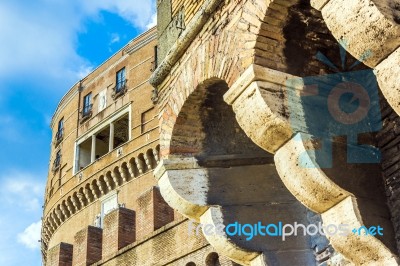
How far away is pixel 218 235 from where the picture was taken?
453 cm

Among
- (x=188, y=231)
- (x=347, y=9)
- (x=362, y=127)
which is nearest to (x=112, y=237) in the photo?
(x=188, y=231)

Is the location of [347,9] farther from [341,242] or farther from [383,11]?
[341,242]

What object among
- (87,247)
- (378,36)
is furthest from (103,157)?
(378,36)

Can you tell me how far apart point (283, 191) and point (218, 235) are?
0.65 metres

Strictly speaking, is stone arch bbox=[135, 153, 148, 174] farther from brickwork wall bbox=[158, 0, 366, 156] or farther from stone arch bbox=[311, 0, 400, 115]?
stone arch bbox=[311, 0, 400, 115]

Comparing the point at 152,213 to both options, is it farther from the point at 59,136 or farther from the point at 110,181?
the point at 59,136

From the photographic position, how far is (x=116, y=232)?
10797 millimetres

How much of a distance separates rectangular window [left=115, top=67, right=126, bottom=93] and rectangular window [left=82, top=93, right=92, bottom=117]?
1.83 meters

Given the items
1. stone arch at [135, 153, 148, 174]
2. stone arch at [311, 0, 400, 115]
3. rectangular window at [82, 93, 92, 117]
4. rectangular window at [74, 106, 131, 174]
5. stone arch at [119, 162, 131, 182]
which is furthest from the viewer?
rectangular window at [82, 93, 92, 117]

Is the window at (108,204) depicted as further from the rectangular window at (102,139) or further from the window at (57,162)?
the window at (57,162)

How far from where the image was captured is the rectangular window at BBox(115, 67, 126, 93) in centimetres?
2821

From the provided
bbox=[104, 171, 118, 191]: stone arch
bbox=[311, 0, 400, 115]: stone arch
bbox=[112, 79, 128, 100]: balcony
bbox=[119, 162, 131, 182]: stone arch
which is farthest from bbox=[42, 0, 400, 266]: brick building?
bbox=[112, 79, 128, 100]: balcony

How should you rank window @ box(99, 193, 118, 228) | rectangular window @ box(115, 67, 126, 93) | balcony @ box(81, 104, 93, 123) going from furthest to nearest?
balcony @ box(81, 104, 93, 123) → rectangular window @ box(115, 67, 126, 93) → window @ box(99, 193, 118, 228)

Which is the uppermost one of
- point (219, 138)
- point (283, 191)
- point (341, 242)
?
point (219, 138)
